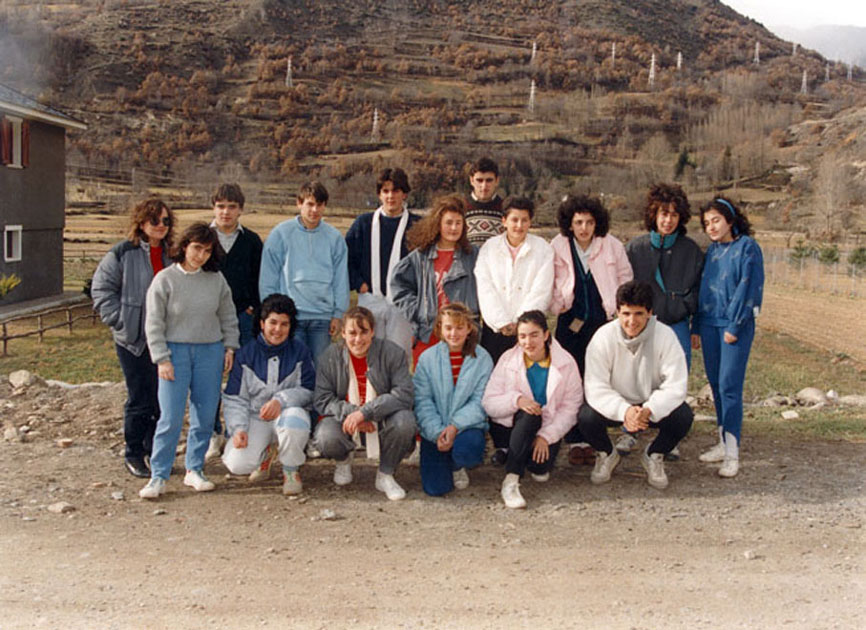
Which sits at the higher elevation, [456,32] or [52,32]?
[456,32]

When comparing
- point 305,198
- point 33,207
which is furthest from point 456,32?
point 305,198

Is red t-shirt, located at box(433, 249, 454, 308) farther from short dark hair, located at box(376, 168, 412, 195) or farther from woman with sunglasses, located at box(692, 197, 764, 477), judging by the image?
woman with sunglasses, located at box(692, 197, 764, 477)

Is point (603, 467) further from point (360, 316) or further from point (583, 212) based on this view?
point (360, 316)

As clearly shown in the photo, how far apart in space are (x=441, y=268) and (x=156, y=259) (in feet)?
5.57

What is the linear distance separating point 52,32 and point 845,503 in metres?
101

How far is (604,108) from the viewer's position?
306 ft

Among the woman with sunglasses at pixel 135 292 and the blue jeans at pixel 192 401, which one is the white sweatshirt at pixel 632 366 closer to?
the blue jeans at pixel 192 401

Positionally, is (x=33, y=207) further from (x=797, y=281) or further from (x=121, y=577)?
(x=797, y=281)

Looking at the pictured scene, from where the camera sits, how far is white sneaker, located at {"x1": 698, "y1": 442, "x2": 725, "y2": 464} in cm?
507

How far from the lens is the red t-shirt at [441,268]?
480cm

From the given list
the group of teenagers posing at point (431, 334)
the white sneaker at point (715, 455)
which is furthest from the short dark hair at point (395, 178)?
the white sneaker at point (715, 455)

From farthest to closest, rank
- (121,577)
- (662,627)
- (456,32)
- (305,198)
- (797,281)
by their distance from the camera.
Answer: (456,32) < (797,281) < (305,198) < (121,577) < (662,627)

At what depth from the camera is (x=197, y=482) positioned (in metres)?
4.41

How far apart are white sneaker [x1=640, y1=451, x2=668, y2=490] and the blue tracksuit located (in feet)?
1.84
